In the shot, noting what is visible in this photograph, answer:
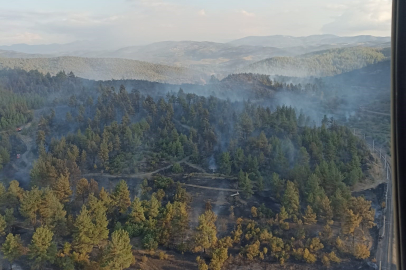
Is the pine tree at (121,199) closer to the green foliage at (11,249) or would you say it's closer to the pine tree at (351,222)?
the green foliage at (11,249)

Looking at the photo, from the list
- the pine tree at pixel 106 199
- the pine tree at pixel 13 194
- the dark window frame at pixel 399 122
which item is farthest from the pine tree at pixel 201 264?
the pine tree at pixel 13 194

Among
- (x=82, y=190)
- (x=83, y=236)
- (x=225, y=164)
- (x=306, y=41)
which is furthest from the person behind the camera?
(x=306, y=41)

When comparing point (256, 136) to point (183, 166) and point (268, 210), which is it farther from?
point (268, 210)

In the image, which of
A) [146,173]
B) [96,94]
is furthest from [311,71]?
[146,173]

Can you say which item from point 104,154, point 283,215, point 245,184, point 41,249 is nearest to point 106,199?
point 41,249

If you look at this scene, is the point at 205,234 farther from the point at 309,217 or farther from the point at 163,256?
the point at 309,217

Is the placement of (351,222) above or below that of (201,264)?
above
